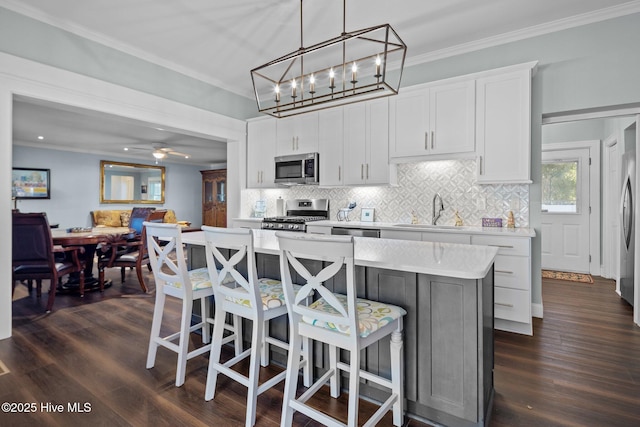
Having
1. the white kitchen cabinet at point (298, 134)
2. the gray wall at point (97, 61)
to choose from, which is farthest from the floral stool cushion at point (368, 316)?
the gray wall at point (97, 61)

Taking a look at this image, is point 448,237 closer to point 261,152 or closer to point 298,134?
point 298,134

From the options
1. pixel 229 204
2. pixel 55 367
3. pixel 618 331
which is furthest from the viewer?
pixel 229 204

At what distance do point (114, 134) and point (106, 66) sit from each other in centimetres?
338

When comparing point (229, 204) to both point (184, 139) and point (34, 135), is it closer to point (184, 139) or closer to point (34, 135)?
point (184, 139)

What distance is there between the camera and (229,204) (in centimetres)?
525

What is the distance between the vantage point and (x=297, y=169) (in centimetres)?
459

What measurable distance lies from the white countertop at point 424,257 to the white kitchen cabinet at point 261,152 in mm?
2700

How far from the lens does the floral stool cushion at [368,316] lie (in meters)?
1.50

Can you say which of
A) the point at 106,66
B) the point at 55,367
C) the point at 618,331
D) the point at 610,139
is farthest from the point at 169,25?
the point at 610,139

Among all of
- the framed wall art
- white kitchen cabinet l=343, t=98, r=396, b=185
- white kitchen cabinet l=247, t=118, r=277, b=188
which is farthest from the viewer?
the framed wall art

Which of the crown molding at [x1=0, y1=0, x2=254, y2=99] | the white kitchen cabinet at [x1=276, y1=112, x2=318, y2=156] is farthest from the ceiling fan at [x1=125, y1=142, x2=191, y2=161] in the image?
the white kitchen cabinet at [x1=276, y1=112, x2=318, y2=156]

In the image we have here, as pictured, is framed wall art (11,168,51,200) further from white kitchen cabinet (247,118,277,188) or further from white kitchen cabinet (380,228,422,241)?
white kitchen cabinet (380,228,422,241)

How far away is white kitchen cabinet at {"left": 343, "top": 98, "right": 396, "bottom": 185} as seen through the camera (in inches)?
155

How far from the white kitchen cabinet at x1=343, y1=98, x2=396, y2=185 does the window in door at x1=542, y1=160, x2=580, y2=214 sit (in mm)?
3533
